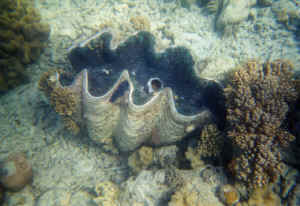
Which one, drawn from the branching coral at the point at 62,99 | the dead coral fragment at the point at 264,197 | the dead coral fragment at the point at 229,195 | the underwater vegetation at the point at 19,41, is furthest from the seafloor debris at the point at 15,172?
the dead coral fragment at the point at 264,197

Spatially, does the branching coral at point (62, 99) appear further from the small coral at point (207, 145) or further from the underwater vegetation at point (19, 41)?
the small coral at point (207, 145)

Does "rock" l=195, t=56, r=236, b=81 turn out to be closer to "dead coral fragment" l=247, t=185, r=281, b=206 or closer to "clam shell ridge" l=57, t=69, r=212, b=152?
"clam shell ridge" l=57, t=69, r=212, b=152

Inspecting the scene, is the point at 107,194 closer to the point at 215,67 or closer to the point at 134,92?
the point at 134,92

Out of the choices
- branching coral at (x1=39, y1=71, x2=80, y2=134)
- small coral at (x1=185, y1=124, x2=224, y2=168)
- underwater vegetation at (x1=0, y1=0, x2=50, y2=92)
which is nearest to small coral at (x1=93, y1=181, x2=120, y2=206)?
branching coral at (x1=39, y1=71, x2=80, y2=134)

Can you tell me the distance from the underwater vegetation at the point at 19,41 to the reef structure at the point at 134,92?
112cm

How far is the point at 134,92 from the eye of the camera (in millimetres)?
2633

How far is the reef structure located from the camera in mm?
2537

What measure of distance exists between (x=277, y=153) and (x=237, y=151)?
39cm

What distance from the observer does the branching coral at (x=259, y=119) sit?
1920 mm

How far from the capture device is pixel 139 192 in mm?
2367

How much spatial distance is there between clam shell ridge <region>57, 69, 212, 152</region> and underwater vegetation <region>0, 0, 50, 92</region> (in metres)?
1.72

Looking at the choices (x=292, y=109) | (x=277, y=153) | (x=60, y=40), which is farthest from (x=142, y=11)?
(x=277, y=153)

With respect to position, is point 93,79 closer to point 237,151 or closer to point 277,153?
point 237,151

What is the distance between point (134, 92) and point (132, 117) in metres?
0.37
